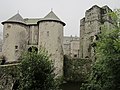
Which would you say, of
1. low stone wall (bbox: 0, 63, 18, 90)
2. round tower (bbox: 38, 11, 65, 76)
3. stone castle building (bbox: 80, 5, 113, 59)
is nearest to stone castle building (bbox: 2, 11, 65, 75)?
round tower (bbox: 38, 11, 65, 76)

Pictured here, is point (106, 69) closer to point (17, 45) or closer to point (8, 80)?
point (8, 80)

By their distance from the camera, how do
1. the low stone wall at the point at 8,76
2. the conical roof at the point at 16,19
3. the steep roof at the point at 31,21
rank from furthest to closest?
the steep roof at the point at 31,21
the conical roof at the point at 16,19
the low stone wall at the point at 8,76

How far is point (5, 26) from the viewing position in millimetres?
40312

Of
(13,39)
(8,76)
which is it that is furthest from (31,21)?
(8,76)

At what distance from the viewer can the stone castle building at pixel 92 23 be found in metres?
44.4

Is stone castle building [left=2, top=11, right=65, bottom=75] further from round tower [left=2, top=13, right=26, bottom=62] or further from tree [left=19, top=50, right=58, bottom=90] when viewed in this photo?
tree [left=19, top=50, right=58, bottom=90]

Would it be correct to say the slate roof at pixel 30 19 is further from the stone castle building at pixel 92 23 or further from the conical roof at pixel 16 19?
the stone castle building at pixel 92 23

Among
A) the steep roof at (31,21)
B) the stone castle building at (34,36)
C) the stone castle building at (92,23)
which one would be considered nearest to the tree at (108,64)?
the stone castle building at (34,36)

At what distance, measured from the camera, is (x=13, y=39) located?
39.8 meters

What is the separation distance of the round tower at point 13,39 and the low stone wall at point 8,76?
33.3 feet

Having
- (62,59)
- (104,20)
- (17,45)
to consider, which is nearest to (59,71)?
(62,59)

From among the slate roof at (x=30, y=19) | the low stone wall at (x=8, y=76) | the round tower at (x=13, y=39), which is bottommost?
the low stone wall at (x=8, y=76)

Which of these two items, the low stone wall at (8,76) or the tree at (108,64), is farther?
the low stone wall at (8,76)

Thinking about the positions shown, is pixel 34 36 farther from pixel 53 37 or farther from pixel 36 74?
pixel 36 74
